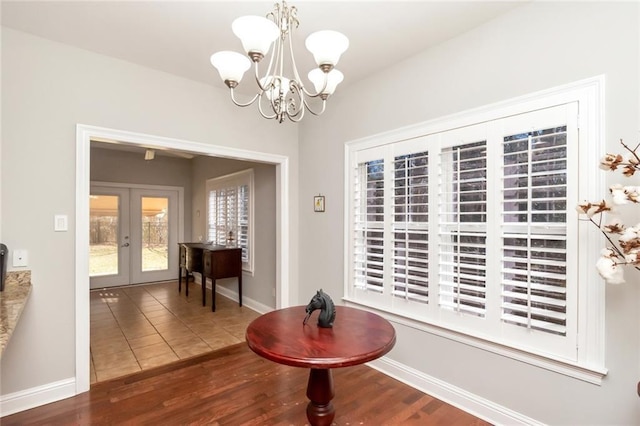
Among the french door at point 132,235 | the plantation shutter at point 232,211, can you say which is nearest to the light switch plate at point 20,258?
the plantation shutter at point 232,211

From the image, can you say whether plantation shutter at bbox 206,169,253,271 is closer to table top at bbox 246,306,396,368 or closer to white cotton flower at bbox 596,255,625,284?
table top at bbox 246,306,396,368

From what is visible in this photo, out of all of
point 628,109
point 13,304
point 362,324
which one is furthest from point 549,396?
point 13,304

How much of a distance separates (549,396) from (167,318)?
4.18 metres

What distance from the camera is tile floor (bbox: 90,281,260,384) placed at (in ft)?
9.96

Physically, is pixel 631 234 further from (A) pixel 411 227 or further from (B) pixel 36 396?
(B) pixel 36 396

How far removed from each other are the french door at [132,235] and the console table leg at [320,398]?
5833 mm

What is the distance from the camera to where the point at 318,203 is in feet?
11.5

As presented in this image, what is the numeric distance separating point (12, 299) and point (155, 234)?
4921 millimetres

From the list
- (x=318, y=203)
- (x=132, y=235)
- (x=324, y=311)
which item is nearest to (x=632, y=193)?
(x=324, y=311)

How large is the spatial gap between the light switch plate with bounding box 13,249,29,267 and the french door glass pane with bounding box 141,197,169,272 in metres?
A: 4.47

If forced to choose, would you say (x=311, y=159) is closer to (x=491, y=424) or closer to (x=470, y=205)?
(x=470, y=205)

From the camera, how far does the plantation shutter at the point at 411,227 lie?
2.52m

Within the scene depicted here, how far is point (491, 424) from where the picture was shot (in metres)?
2.10

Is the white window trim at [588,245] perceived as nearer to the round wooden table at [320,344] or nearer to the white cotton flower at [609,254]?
the white cotton flower at [609,254]
